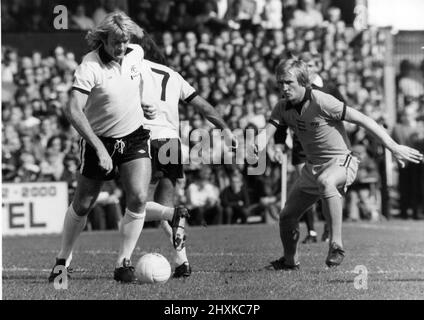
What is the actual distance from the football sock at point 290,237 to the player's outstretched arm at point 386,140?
1.10 m

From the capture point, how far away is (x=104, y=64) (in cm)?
836

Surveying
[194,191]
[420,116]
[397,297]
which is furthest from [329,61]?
[397,297]

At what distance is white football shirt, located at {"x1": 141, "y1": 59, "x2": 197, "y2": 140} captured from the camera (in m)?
9.22

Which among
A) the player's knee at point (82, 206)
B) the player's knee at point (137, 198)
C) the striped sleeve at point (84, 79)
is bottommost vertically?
the player's knee at point (82, 206)

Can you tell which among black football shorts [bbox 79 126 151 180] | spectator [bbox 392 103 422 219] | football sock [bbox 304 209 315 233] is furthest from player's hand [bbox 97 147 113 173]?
spectator [bbox 392 103 422 219]

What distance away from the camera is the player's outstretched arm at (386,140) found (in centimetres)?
837

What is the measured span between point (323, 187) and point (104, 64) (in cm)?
232

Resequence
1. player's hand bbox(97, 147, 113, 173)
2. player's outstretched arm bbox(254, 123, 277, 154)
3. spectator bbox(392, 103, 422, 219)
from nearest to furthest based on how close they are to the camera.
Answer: player's hand bbox(97, 147, 113, 173) < player's outstretched arm bbox(254, 123, 277, 154) < spectator bbox(392, 103, 422, 219)

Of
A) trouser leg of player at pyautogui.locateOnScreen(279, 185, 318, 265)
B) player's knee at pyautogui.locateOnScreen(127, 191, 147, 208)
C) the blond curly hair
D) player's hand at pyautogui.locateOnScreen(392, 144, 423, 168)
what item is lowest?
trouser leg of player at pyautogui.locateOnScreen(279, 185, 318, 265)

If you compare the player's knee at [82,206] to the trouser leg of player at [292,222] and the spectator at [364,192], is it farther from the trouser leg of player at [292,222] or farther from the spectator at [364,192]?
the spectator at [364,192]

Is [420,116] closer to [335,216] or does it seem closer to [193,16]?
[193,16]

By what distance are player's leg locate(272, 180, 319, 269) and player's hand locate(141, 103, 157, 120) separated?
4.92 ft

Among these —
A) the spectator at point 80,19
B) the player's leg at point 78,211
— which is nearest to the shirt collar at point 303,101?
the player's leg at point 78,211

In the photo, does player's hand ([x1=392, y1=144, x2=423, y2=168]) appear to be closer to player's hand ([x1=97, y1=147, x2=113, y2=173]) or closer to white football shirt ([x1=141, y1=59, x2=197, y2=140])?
white football shirt ([x1=141, y1=59, x2=197, y2=140])
